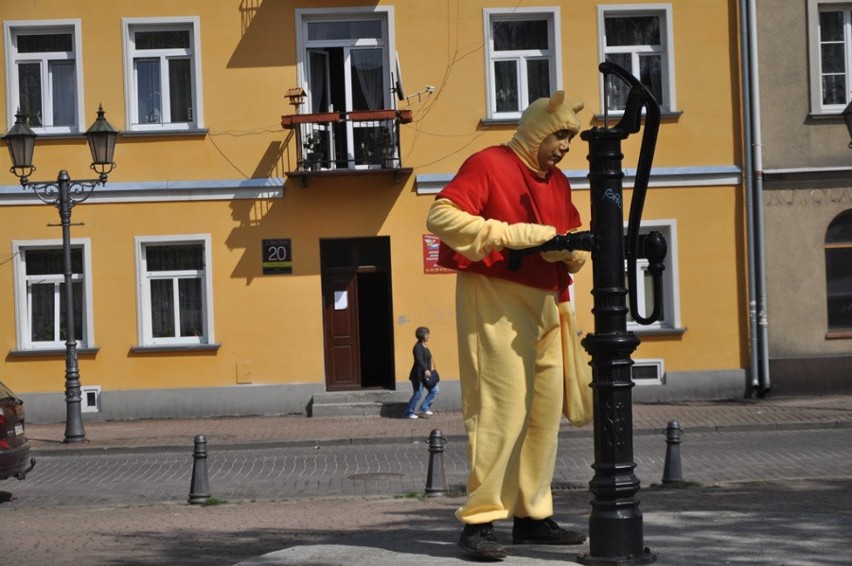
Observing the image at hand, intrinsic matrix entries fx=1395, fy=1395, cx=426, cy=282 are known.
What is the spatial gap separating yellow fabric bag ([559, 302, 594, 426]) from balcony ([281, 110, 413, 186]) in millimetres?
16255

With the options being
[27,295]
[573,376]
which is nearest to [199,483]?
[573,376]

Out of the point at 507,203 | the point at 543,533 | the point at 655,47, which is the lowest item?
the point at 543,533

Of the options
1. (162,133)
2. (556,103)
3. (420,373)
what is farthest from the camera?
(162,133)

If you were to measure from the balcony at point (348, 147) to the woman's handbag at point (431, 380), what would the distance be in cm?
358

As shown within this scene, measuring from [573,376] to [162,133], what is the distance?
17539 mm

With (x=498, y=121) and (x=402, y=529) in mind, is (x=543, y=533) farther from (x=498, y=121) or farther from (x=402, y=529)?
(x=498, y=121)

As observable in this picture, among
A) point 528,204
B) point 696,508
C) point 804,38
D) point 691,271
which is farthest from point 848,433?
point 528,204

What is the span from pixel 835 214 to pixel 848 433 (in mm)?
6291

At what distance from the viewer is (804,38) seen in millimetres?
Answer: 23828

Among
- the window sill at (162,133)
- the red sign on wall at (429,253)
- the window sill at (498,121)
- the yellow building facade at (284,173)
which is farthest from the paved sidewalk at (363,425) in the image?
the window sill at (498,121)

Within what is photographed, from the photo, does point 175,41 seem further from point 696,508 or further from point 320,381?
point 696,508

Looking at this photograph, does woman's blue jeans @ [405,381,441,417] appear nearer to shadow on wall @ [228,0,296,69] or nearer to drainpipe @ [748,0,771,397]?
drainpipe @ [748,0,771,397]

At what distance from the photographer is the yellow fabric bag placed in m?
7.20

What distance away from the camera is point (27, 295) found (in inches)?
940
